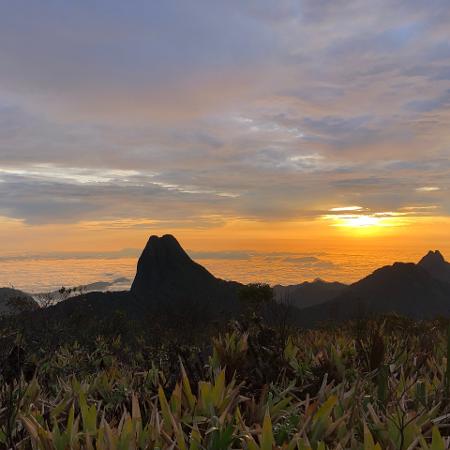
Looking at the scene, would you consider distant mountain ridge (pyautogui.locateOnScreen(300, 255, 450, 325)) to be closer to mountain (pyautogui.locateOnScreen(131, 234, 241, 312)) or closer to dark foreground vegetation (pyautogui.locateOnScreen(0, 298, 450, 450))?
mountain (pyautogui.locateOnScreen(131, 234, 241, 312))

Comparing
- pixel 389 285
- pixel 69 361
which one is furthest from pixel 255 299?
pixel 389 285

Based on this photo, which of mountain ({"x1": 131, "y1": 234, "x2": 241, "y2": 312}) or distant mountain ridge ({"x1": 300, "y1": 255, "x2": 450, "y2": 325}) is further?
distant mountain ridge ({"x1": 300, "y1": 255, "x2": 450, "y2": 325})

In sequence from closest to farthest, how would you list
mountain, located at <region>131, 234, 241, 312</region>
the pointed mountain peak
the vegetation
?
1. the vegetation
2. mountain, located at <region>131, 234, 241, 312</region>
3. the pointed mountain peak

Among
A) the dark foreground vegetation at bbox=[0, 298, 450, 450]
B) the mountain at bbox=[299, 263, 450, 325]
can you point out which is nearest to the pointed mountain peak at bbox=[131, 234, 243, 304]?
the mountain at bbox=[299, 263, 450, 325]

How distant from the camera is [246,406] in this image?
181 inches

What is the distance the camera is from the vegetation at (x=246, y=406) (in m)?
3.55

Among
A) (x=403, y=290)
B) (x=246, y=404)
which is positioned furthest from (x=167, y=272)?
(x=246, y=404)

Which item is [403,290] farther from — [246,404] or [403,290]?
[246,404]

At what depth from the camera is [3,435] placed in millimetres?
4121

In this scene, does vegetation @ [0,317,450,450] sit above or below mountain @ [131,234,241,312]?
above

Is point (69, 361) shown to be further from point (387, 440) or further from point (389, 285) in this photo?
point (389, 285)

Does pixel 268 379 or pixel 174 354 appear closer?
pixel 268 379

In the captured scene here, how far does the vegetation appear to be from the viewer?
3.55 metres

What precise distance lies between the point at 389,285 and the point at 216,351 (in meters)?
157
